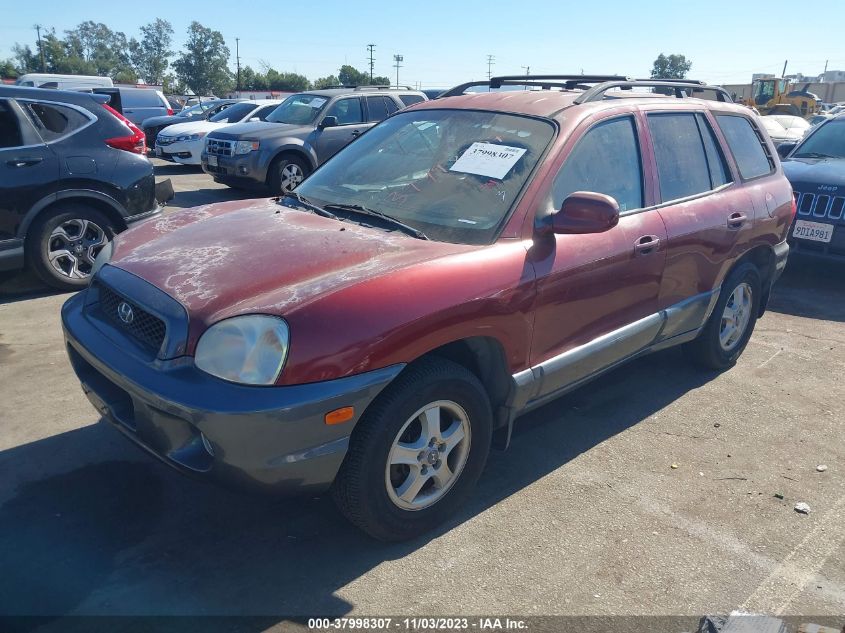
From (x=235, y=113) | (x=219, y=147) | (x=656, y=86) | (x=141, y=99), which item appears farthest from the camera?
(x=141, y=99)

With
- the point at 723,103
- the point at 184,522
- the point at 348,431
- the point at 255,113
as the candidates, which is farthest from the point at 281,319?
the point at 255,113

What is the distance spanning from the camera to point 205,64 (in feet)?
347

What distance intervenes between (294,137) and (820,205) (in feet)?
24.1

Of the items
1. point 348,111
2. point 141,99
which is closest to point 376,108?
point 348,111

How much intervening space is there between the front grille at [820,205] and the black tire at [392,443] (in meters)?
5.73

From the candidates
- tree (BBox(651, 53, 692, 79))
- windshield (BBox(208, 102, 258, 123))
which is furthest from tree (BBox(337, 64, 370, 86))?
windshield (BBox(208, 102, 258, 123))

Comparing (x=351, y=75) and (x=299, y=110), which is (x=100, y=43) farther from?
(x=299, y=110)

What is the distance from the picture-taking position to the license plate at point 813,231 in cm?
705

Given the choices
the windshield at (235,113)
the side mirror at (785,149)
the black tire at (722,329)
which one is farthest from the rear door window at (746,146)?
the windshield at (235,113)

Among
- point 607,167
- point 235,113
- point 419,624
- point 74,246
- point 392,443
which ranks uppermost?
point 235,113

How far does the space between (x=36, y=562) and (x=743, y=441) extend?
367 centimetres

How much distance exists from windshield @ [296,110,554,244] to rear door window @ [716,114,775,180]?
6.32ft

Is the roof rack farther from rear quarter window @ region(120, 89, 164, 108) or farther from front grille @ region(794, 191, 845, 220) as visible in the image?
rear quarter window @ region(120, 89, 164, 108)

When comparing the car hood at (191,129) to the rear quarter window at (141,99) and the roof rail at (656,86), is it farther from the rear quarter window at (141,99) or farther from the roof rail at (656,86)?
the roof rail at (656,86)
